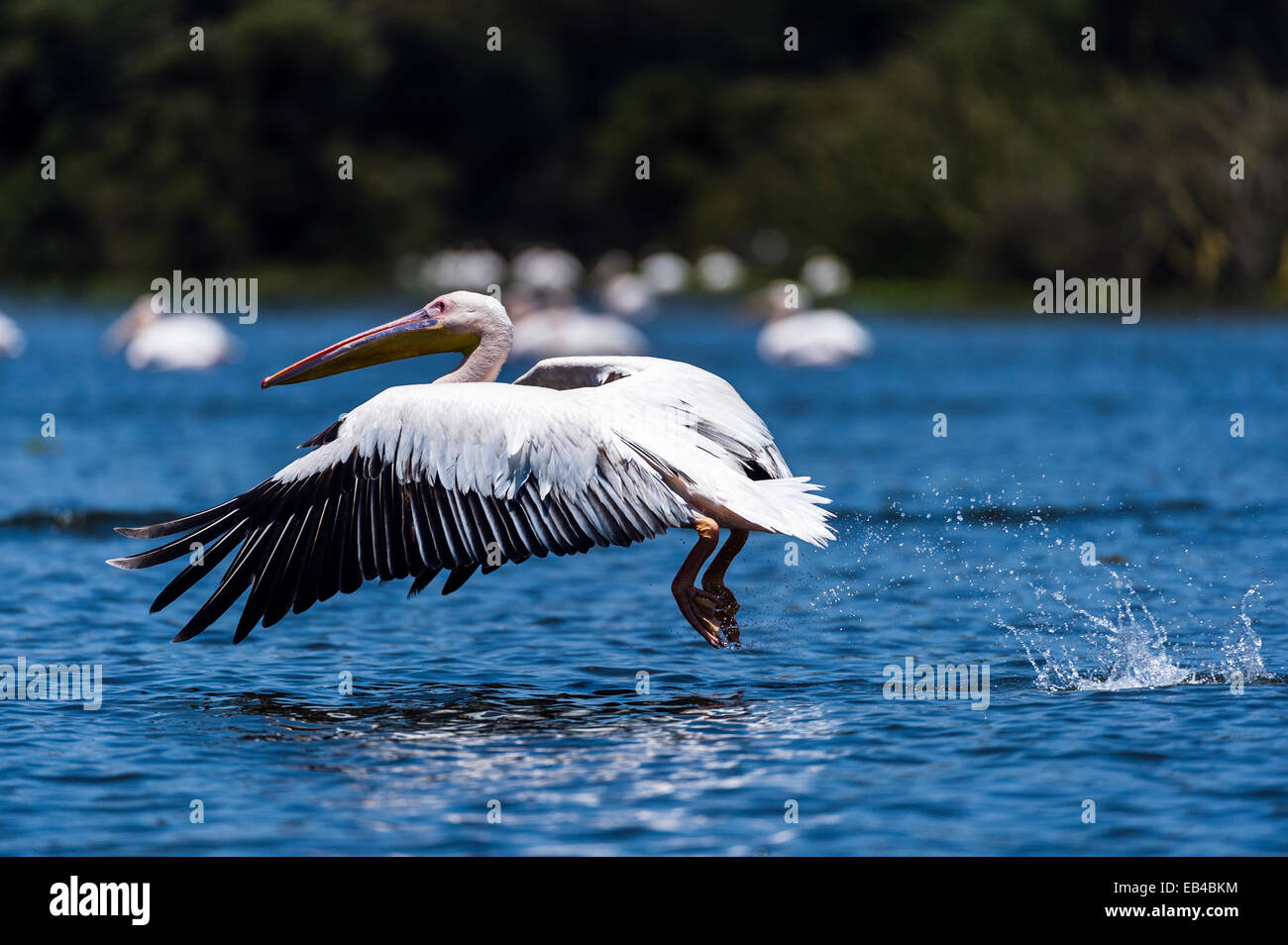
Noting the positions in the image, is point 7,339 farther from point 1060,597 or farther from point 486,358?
point 1060,597

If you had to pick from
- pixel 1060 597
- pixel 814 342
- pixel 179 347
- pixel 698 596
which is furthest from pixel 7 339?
pixel 698 596

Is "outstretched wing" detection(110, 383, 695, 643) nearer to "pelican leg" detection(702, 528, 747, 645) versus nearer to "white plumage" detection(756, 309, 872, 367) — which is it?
"pelican leg" detection(702, 528, 747, 645)

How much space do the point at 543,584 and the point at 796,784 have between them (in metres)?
3.71

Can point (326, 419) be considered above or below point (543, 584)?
above

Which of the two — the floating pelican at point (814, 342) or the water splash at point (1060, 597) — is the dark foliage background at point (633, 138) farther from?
the water splash at point (1060, 597)

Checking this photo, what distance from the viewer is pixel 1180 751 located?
566 centimetres

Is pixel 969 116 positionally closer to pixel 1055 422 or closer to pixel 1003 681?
pixel 1055 422

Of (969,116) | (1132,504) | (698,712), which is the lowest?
(698,712)

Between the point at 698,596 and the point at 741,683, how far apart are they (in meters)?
0.34

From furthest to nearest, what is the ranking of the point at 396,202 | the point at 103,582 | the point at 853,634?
1. the point at 396,202
2. the point at 103,582
3. the point at 853,634

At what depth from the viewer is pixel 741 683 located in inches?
266

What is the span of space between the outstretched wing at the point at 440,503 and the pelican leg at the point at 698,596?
20cm
